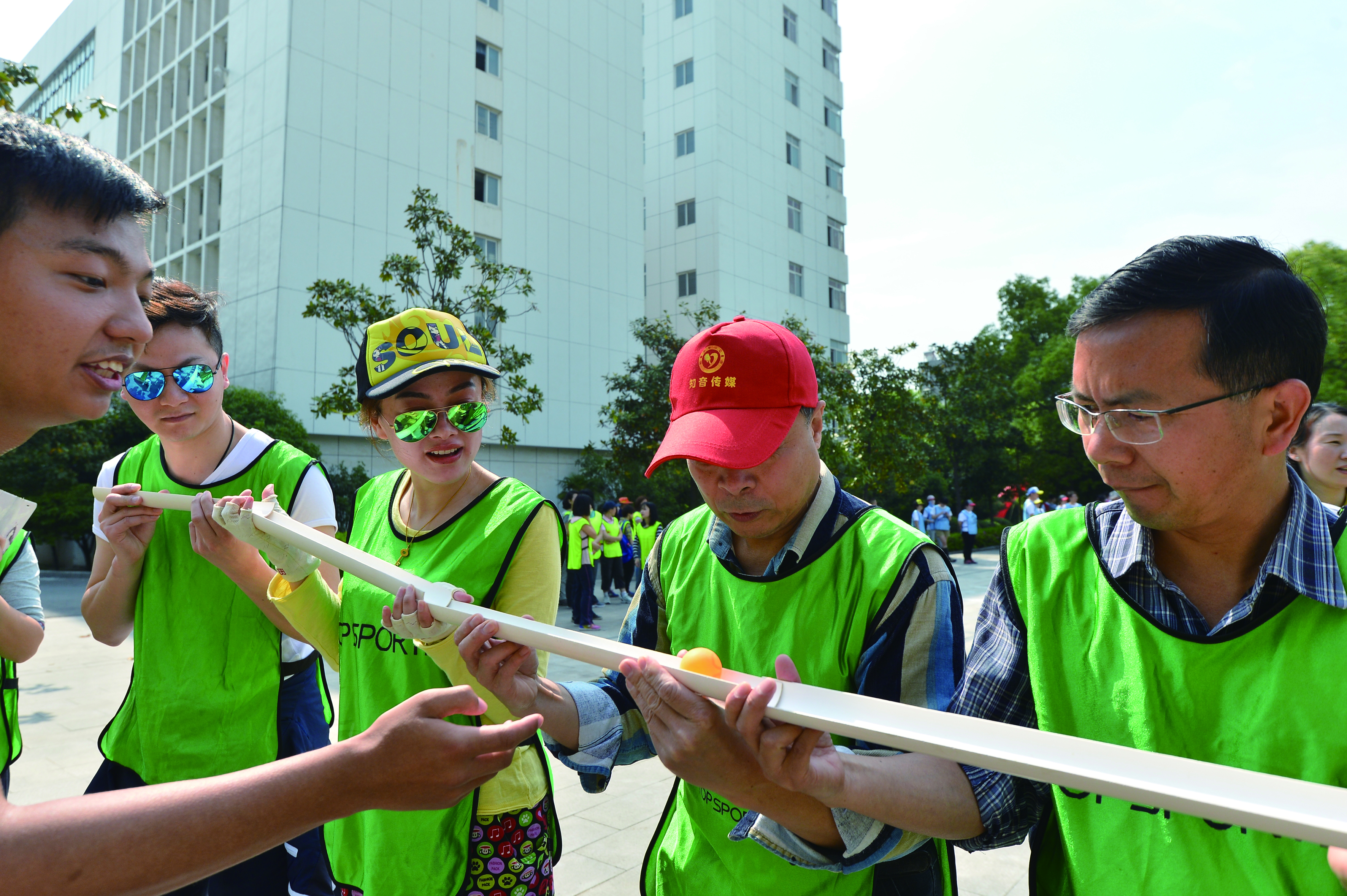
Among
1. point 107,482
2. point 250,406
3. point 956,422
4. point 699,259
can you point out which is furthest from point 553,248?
point 107,482

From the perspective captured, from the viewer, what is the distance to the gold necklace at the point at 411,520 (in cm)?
238

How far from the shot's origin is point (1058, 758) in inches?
45.8

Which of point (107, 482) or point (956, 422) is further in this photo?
point (956, 422)

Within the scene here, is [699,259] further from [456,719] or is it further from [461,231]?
[456,719]

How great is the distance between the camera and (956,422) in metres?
32.6

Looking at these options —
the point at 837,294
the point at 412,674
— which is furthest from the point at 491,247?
the point at 412,674

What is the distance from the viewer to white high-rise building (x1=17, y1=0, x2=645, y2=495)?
1953cm

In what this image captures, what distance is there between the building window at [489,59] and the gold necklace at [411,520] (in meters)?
24.1

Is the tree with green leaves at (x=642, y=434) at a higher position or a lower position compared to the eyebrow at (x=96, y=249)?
higher

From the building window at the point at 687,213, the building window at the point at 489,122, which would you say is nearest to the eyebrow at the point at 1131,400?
the building window at the point at 489,122

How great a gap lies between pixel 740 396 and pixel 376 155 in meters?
21.8

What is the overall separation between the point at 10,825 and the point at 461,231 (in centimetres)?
1400

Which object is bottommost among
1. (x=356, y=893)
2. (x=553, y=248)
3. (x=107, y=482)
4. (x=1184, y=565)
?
(x=356, y=893)

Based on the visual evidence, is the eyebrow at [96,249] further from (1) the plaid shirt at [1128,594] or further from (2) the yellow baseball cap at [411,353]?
(1) the plaid shirt at [1128,594]
